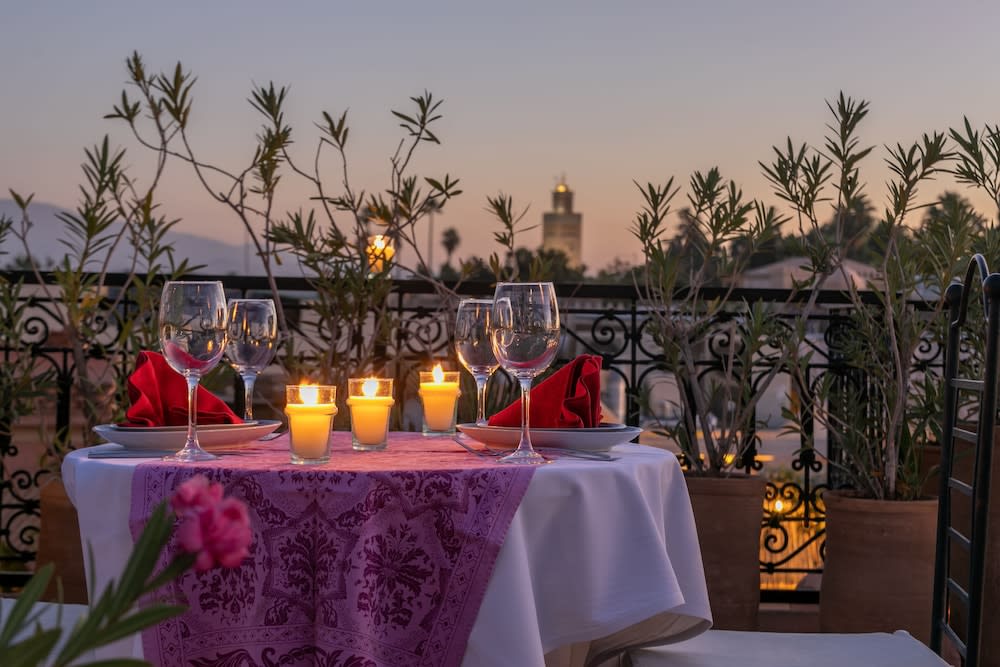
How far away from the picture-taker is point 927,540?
3.55 metres

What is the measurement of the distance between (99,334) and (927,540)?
303 centimetres

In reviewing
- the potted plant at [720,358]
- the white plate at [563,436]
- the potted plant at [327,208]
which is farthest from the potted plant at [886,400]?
the white plate at [563,436]

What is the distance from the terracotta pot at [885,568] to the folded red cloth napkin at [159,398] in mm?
2359

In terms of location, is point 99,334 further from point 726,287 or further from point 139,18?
point 139,18

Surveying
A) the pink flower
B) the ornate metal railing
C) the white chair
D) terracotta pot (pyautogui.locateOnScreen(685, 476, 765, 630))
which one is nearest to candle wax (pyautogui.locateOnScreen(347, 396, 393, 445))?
the white chair

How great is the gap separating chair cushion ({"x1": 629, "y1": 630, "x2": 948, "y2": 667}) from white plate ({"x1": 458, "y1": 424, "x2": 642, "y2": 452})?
39cm

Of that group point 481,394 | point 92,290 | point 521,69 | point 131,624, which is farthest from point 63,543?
point 521,69

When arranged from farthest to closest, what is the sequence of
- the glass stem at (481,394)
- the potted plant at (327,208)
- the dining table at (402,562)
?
the potted plant at (327,208)
the glass stem at (481,394)
the dining table at (402,562)

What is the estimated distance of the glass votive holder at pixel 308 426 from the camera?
1.71 meters

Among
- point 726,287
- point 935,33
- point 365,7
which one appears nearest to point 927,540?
point 726,287

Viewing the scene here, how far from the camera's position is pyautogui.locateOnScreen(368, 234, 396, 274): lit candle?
3744 mm

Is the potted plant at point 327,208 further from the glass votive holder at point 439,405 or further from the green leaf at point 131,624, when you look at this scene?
the green leaf at point 131,624

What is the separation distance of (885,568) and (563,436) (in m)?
2.11

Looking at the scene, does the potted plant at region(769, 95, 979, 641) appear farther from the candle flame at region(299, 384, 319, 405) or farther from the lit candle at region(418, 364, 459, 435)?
the candle flame at region(299, 384, 319, 405)
